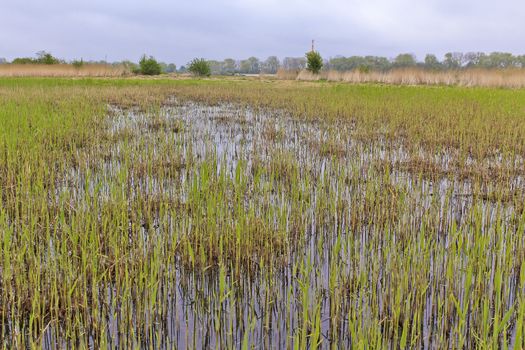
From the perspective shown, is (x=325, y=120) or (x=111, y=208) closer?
(x=111, y=208)

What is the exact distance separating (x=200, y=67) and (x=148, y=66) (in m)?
4.48

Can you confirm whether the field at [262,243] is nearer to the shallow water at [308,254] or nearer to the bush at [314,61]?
the shallow water at [308,254]

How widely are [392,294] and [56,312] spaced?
2.13m

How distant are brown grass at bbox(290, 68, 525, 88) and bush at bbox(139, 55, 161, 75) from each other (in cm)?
1371

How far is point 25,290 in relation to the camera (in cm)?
280

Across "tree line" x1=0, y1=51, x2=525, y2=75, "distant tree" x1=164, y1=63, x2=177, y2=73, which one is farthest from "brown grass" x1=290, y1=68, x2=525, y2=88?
"distant tree" x1=164, y1=63, x2=177, y2=73

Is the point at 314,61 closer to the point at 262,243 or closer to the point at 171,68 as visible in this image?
the point at 262,243

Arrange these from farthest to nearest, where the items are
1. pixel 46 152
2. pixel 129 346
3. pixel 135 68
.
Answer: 1. pixel 135 68
2. pixel 46 152
3. pixel 129 346

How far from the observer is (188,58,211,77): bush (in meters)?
37.0

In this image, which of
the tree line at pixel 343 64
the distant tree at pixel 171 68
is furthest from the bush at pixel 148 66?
the distant tree at pixel 171 68

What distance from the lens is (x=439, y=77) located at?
26.8 meters

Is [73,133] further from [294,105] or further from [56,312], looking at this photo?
[294,105]

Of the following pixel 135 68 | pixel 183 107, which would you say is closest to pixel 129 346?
pixel 183 107

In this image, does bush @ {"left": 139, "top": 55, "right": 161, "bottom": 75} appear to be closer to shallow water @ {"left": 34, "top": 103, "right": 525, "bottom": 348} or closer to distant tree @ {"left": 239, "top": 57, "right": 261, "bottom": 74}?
shallow water @ {"left": 34, "top": 103, "right": 525, "bottom": 348}
